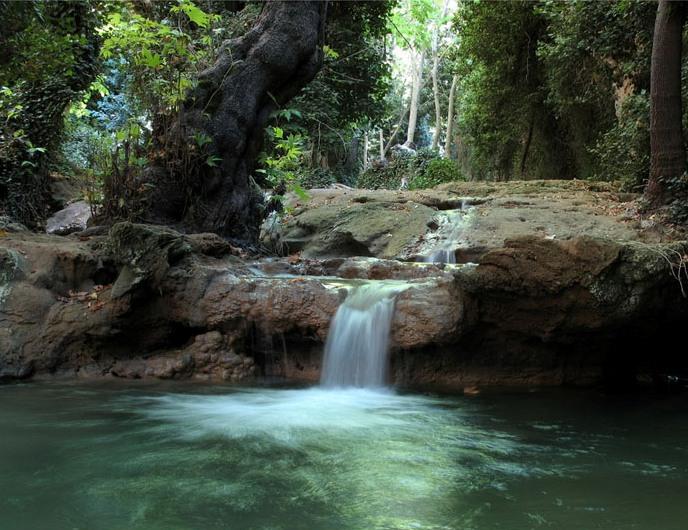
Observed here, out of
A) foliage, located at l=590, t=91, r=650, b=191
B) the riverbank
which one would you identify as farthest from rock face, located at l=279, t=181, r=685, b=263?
the riverbank

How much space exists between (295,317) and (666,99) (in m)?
6.72

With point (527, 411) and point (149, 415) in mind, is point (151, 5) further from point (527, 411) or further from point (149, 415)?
point (527, 411)

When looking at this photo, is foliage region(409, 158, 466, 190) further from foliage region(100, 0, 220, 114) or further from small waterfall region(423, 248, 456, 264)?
foliage region(100, 0, 220, 114)

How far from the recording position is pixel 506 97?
1933 cm

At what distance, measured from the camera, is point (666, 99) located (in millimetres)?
8859

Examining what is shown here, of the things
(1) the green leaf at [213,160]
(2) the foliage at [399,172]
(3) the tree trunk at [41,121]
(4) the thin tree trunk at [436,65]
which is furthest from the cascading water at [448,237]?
(4) the thin tree trunk at [436,65]

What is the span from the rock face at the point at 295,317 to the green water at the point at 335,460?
52 centimetres

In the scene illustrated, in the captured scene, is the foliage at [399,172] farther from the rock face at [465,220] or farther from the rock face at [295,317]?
the rock face at [295,317]

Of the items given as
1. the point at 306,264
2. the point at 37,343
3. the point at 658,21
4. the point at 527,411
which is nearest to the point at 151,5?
the point at 306,264

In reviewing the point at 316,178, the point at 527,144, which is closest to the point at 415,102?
the point at 527,144

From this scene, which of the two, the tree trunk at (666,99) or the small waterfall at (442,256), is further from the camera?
the small waterfall at (442,256)

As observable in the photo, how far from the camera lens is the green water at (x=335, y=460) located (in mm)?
2949

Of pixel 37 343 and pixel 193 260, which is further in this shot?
pixel 193 260

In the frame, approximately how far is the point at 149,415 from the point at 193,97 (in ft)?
18.8
